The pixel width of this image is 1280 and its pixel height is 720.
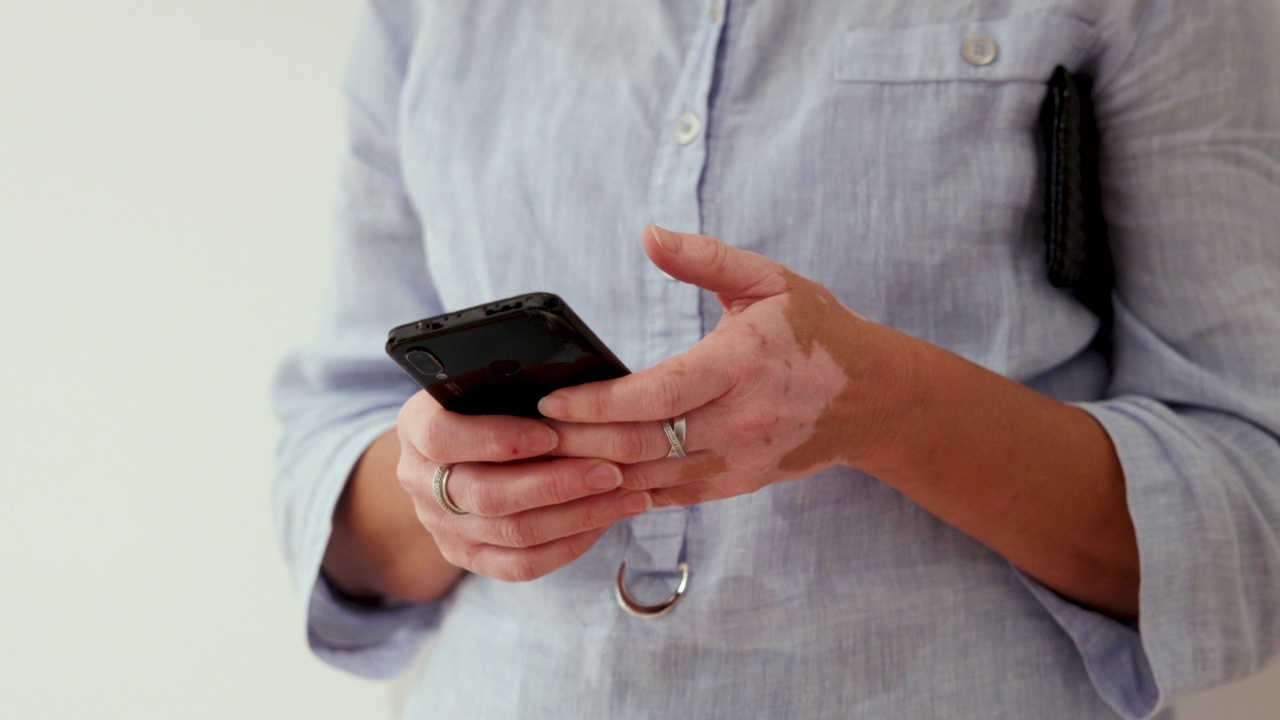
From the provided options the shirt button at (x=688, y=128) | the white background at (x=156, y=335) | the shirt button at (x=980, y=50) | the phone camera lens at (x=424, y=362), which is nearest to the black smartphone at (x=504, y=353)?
the phone camera lens at (x=424, y=362)

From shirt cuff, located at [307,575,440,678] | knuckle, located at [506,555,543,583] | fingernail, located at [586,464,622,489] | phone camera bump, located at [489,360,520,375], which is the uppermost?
phone camera bump, located at [489,360,520,375]

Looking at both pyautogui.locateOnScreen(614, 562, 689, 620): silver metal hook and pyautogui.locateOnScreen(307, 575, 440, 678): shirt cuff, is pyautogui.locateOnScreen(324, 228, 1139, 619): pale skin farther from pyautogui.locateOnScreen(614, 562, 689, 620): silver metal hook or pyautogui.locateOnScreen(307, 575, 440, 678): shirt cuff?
pyautogui.locateOnScreen(307, 575, 440, 678): shirt cuff

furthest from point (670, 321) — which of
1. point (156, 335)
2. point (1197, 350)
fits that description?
point (156, 335)

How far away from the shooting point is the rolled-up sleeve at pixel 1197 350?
0.55 m

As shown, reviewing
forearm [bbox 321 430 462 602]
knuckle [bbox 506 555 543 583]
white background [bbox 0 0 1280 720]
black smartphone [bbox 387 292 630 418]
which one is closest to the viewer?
black smartphone [bbox 387 292 630 418]

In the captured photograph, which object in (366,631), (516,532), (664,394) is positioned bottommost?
(366,631)

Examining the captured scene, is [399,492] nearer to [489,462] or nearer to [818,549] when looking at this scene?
[489,462]

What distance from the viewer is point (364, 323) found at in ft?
2.55

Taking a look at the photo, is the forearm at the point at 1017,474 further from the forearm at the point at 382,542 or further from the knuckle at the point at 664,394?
the forearm at the point at 382,542

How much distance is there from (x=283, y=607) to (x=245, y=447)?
19 cm

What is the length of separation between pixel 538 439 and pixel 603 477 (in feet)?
0.13

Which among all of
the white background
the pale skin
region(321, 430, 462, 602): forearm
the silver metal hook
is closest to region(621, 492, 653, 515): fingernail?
the pale skin

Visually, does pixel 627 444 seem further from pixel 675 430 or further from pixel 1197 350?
pixel 1197 350

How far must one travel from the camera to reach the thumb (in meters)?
0.45
